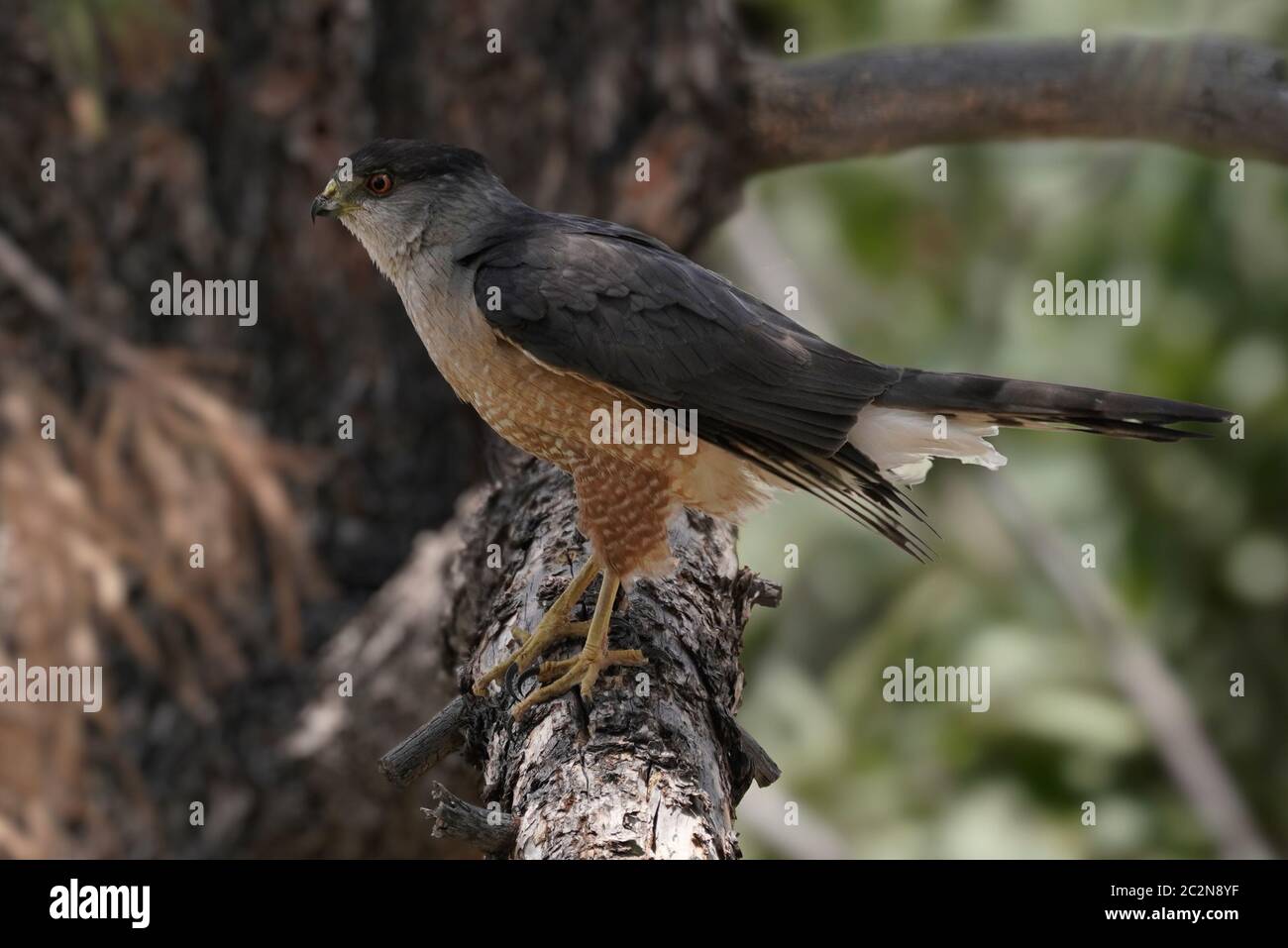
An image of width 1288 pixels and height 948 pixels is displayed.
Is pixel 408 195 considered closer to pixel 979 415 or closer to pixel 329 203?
pixel 329 203

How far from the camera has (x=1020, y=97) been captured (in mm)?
5012

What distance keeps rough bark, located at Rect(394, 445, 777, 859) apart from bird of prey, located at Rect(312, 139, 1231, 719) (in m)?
0.10

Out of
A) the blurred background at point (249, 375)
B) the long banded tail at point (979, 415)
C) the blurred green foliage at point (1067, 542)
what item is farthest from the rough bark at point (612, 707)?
the blurred green foliage at point (1067, 542)

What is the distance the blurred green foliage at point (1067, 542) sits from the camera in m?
10.2

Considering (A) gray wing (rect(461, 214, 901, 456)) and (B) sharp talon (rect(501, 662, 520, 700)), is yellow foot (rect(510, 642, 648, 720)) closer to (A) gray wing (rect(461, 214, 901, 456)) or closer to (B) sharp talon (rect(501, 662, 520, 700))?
(B) sharp talon (rect(501, 662, 520, 700))

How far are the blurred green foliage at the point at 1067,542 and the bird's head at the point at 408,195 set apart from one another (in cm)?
528

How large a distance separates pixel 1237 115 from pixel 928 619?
6.48 metres

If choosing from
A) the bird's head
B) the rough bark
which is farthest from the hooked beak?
the rough bark

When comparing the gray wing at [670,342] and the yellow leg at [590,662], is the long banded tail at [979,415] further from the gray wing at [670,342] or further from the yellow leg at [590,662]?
the yellow leg at [590,662]

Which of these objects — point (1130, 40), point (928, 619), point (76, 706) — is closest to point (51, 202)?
point (76, 706)

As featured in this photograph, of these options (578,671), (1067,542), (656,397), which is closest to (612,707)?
(578,671)

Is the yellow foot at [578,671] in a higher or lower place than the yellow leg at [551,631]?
lower

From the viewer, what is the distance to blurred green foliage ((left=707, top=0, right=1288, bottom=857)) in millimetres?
10180

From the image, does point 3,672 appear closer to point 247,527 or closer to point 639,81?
point 247,527
